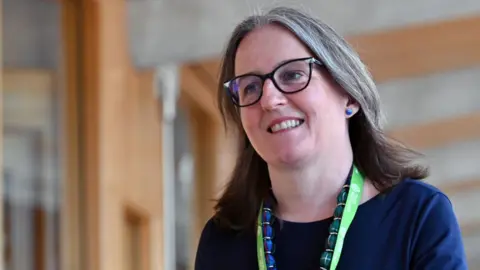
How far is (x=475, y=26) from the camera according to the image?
5.81m

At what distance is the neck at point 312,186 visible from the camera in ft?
5.06

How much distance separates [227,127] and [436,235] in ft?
1.66

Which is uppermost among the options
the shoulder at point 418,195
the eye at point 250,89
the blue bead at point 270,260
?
the eye at point 250,89

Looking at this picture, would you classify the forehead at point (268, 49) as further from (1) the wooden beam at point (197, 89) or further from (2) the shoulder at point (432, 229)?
(1) the wooden beam at point (197, 89)

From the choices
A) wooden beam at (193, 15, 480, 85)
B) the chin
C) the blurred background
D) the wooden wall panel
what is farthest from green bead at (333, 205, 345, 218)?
wooden beam at (193, 15, 480, 85)

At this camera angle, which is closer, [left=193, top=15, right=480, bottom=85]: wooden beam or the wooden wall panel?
the wooden wall panel

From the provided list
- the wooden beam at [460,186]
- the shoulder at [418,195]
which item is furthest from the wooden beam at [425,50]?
the wooden beam at [460,186]

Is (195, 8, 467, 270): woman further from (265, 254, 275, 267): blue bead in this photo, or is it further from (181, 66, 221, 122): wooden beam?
(181, 66, 221, 122): wooden beam

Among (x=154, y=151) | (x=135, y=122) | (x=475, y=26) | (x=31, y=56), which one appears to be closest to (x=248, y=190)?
(x=31, y=56)

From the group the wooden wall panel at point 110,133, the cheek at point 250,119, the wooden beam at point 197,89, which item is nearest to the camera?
the cheek at point 250,119

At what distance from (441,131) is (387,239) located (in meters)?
7.22

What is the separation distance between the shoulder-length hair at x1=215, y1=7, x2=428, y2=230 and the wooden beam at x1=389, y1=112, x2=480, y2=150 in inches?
252

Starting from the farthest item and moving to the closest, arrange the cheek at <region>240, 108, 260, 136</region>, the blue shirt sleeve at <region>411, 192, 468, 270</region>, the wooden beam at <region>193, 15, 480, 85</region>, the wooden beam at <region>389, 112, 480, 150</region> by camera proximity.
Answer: the wooden beam at <region>389, 112, 480, 150</region>, the wooden beam at <region>193, 15, 480, 85</region>, the cheek at <region>240, 108, 260, 136</region>, the blue shirt sleeve at <region>411, 192, 468, 270</region>

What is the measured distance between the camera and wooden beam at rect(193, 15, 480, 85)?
5633mm
